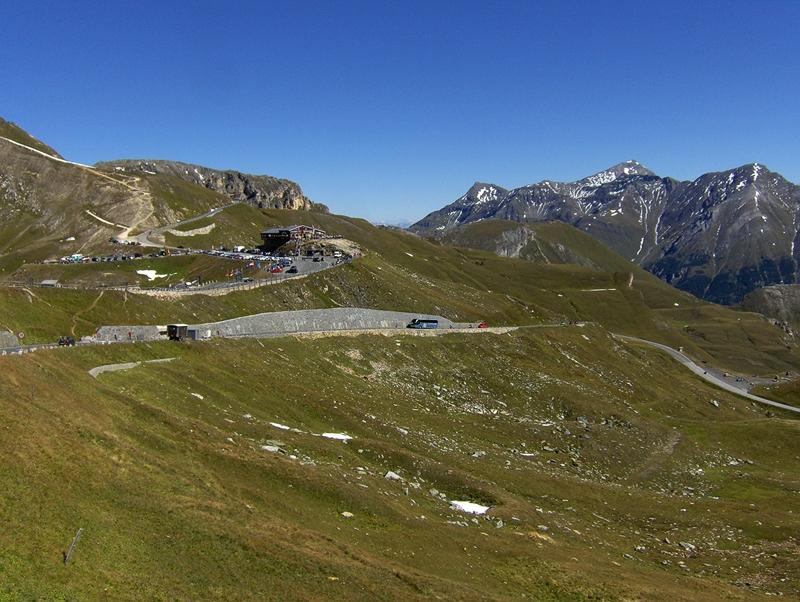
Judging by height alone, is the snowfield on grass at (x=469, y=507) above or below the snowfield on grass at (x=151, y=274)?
below

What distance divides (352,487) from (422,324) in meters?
72.5

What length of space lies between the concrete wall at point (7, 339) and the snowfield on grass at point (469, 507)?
1603 inches

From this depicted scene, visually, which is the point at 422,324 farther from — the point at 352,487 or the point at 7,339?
the point at 352,487

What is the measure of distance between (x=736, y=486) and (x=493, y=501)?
4300 cm

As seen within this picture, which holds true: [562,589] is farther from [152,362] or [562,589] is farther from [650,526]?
[152,362]

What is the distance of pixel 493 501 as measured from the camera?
47.7 meters

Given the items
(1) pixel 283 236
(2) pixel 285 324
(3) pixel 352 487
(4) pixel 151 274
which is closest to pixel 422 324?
(2) pixel 285 324

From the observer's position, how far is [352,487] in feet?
131

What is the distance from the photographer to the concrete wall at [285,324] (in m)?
68.2

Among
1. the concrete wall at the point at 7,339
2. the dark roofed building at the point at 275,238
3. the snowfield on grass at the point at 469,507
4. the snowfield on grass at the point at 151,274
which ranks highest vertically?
the dark roofed building at the point at 275,238

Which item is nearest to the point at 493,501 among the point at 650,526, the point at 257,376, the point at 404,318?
the point at 650,526

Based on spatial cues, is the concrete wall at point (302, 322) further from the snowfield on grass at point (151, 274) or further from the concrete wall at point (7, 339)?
the snowfield on grass at point (151, 274)

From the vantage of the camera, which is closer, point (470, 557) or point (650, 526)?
point (470, 557)

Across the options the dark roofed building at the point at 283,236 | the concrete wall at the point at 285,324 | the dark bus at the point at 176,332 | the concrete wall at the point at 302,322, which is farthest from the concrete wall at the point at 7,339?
the dark roofed building at the point at 283,236
